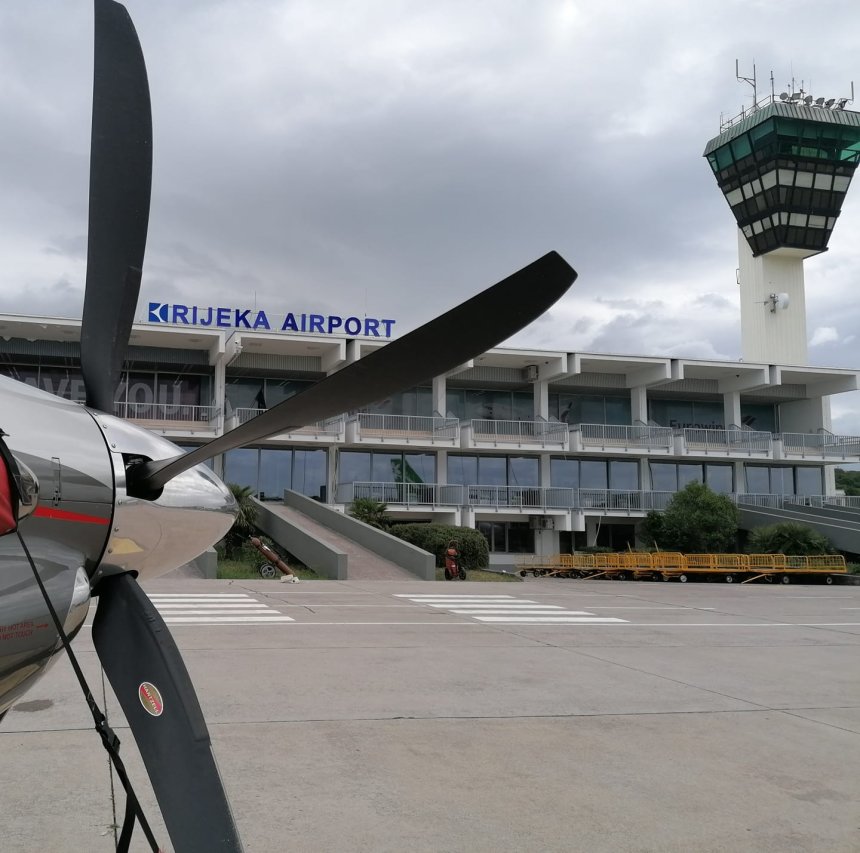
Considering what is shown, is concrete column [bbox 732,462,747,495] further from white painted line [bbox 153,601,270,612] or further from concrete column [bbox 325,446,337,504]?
white painted line [bbox 153,601,270,612]

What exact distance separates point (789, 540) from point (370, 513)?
53.8ft

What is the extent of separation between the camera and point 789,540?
31969mm

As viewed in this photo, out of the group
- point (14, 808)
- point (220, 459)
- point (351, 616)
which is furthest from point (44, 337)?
point (14, 808)

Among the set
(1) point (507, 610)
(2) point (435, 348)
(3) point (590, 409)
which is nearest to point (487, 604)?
(1) point (507, 610)

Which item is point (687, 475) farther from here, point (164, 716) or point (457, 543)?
point (164, 716)

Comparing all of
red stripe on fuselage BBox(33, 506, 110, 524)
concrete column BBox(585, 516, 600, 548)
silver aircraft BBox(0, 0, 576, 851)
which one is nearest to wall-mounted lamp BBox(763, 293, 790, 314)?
concrete column BBox(585, 516, 600, 548)

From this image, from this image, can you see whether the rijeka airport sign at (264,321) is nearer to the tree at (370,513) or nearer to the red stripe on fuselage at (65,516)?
the tree at (370,513)

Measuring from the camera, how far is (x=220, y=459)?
3406 cm

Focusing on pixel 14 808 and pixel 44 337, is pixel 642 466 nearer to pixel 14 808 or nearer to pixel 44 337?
pixel 44 337

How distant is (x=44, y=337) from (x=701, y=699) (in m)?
29.3

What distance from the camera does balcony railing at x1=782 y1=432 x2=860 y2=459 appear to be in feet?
132

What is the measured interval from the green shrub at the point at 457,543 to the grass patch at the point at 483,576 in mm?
646

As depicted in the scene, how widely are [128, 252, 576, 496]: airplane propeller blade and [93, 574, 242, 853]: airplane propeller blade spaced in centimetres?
93

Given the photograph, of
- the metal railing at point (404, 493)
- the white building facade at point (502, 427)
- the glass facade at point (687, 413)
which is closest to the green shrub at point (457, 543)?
the metal railing at point (404, 493)
